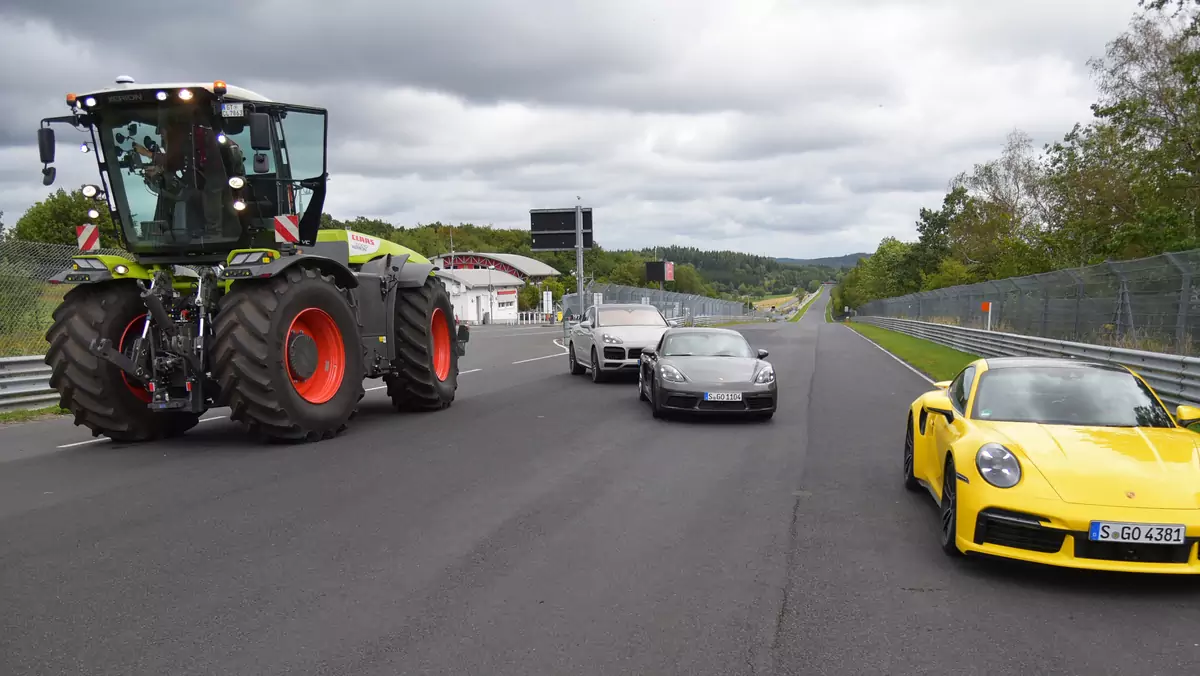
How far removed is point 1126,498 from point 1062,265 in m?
43.2

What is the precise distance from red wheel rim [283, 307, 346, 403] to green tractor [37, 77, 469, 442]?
0.05ft

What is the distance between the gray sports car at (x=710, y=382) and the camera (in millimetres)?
11188

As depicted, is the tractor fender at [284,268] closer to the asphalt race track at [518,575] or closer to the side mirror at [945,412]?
the asphalt race track at [518,575]

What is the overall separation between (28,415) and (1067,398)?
13093 millimetres

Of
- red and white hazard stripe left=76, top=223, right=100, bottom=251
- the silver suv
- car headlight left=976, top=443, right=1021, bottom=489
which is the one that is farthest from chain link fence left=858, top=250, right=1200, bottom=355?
red and white hazard stripe left=76, top=223, right=100, bottom=251

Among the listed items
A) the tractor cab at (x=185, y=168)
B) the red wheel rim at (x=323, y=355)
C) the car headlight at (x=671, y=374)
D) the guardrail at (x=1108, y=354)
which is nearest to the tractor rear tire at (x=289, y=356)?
the red wheel rim at (x=323, y=355)

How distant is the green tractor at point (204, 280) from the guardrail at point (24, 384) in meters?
4.37

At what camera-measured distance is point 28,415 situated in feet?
40.0

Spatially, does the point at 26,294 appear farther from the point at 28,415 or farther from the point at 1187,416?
the point at 1187,416

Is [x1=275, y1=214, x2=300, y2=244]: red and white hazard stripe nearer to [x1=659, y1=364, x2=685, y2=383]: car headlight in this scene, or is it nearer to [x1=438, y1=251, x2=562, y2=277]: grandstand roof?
[x1=659, y1=364, x2=685, y2=383]: car headlight

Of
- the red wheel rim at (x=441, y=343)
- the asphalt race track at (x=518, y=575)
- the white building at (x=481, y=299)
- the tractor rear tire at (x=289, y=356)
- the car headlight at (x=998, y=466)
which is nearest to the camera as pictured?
the asphalt race track at (x=518, y=575)

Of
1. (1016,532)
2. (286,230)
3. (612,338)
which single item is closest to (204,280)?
(286,230)

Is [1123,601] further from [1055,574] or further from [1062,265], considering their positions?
[1062,265]

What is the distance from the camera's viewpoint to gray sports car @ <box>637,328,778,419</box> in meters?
11.2
